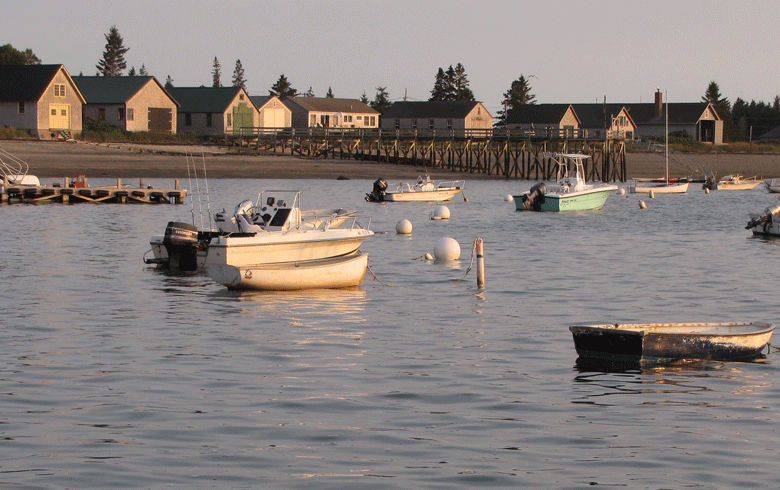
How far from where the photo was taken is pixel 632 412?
12.2 metres

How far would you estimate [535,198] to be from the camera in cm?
5203

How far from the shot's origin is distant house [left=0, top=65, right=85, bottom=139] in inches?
3310

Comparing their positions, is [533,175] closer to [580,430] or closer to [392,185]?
[392,185]

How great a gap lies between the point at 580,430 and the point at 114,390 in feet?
19.4

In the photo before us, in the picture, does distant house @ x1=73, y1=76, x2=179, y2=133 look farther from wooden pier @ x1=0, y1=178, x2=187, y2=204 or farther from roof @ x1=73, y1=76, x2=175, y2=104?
wooden pier @ x1=0, y1=178, x2=187, y2=204

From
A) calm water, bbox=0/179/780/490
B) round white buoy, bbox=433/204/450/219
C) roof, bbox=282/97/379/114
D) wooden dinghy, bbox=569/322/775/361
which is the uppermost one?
roof, bbox=282/97/379/114

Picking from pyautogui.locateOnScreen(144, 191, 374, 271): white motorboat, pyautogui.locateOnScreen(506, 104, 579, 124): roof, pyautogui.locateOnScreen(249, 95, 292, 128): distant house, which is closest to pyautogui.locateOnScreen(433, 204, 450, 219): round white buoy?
pyautogui.locateOnScreen(144, 191, 374, 271): white motorboat

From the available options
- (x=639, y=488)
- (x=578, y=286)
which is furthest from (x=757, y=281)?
(x=639, y=488)

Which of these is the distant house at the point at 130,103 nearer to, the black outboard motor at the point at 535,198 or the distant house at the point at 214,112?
the distant house at the point at 214,112

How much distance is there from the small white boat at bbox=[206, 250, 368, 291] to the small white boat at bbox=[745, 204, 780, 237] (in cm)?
2109

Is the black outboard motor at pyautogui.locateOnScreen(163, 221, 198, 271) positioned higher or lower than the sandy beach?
lower

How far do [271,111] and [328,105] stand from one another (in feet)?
50.3

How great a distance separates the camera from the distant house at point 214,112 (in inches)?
4021

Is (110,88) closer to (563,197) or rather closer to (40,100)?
(40,100)
